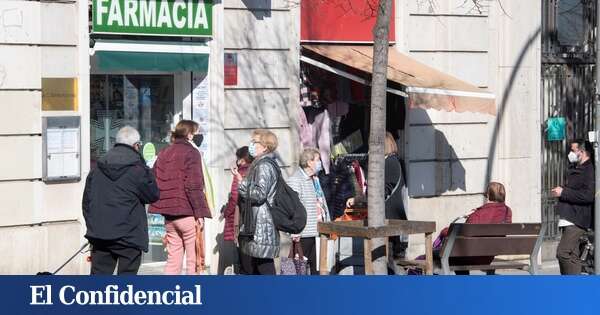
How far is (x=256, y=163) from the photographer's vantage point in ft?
40.5

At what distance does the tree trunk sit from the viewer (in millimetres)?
11117

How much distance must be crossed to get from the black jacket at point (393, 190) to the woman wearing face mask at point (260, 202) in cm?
194

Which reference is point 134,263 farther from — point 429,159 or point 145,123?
point 429,159

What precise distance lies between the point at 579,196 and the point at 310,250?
9.17ft

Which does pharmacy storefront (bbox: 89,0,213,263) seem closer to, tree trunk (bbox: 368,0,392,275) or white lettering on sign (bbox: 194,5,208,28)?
white lettering on sign (bbox: 194,5,208,28)

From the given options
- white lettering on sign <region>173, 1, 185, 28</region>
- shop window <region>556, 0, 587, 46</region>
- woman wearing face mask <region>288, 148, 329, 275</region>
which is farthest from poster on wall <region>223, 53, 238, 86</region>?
shop window <region>556, 0, 587, 46</region>

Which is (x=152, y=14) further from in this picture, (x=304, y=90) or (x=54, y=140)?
(x=304, y=90)

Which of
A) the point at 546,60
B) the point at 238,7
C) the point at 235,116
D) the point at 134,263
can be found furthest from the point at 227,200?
the point at 546,60

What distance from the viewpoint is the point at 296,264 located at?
13539 mm

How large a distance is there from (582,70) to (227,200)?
5.80 meters

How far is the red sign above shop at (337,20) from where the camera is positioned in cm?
1537

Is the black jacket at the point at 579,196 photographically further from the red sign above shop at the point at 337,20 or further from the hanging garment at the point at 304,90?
the hanging garment at the point at 304,90

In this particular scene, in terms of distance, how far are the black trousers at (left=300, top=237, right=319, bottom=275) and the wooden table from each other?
1825 mm

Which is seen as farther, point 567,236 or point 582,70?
point 582,70
